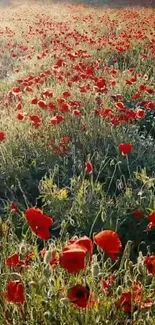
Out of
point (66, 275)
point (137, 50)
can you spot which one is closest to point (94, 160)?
point (66, 275)

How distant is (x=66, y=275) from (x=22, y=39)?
938cm

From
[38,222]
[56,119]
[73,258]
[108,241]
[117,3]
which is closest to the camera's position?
[73,258]

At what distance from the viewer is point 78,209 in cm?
268

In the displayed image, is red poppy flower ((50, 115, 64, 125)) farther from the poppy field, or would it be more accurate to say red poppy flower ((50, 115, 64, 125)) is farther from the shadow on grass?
the shadow on grass

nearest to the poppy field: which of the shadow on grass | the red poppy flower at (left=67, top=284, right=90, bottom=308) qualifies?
the red poppy flower at (left=67, top=284, right=90, bottom=308)

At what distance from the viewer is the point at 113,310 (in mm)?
1647

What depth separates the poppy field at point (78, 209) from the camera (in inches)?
60.8

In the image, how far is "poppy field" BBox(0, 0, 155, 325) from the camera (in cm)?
154

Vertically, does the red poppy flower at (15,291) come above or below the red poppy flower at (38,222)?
below

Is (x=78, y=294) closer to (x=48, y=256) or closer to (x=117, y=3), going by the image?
(x=48, y=256)

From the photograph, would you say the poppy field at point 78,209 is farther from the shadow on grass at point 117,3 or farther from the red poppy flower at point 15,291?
the shadow on grass at point 117,3

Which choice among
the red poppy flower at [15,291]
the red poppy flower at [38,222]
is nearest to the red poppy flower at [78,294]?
the red poppy flower at [15,291]

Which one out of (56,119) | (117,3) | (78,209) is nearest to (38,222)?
(78,209)

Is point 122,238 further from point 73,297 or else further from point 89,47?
point 89,47
